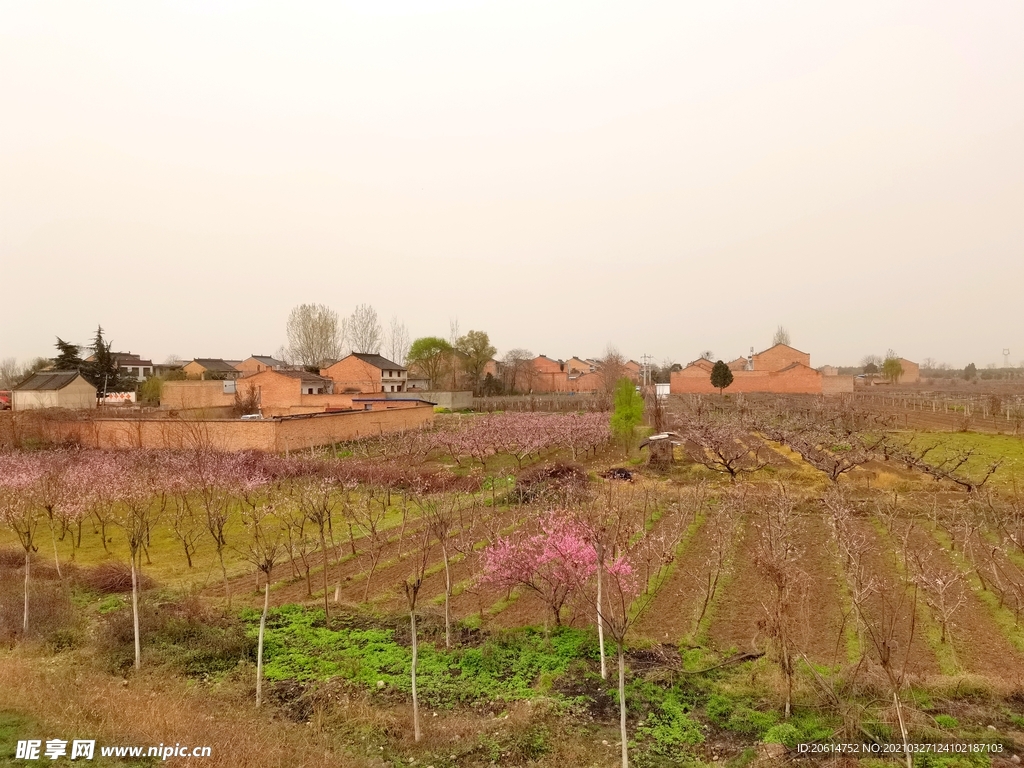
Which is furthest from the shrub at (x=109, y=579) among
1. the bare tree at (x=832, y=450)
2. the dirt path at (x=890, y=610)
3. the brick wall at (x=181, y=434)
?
the bare tree at (x=832, y=450)

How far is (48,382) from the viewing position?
3662 centimetres

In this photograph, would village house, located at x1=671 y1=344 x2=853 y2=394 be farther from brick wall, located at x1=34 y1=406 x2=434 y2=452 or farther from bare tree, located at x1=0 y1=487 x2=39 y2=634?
bare tree, located at x1=0 y1=487 x2=39 y2=634

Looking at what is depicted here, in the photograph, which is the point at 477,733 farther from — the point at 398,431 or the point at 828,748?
the point at 398,431

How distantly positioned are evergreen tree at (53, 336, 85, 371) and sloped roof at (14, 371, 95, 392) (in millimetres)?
8006

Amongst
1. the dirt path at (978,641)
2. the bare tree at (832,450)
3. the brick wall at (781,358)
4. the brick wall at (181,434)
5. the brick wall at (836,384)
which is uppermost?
the brick wall at (781,358)

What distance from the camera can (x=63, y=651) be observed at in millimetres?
7895

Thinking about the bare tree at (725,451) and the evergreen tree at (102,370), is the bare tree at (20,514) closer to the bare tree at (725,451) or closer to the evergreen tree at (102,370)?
the bare tree at (725,451)

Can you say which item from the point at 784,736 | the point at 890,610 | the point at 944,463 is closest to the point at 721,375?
the point at 944,463

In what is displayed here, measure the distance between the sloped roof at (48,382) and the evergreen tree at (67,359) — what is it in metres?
→ 8.01

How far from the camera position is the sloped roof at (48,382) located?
35906mm

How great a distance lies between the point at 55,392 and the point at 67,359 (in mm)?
12818

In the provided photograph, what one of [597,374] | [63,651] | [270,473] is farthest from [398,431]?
[597,374]

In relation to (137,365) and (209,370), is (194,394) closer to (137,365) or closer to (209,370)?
(209,370)

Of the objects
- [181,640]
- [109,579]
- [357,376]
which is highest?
[357,376]
